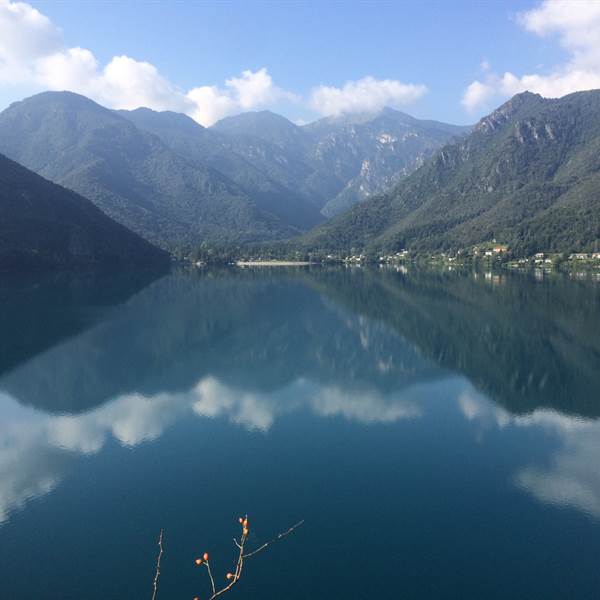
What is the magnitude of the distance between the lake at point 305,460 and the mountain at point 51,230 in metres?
57.3

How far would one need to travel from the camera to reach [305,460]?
811 inches

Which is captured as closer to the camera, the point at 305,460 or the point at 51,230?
the point at 305,460

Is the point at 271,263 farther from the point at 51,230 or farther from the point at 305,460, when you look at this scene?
the point at 305,460

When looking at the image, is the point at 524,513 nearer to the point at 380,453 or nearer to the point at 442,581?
the point at 442,581

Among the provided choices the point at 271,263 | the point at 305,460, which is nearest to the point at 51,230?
the point at 271,263

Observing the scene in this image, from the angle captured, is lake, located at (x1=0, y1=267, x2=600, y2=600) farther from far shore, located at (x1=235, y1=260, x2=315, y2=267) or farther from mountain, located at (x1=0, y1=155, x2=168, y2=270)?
far shore, located at (x1=235, y1=260, x2=315, y2=267)

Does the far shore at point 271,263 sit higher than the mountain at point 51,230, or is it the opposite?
the mountain at point 51,230

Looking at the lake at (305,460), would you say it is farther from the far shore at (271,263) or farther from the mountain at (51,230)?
the far shore at (271,263)

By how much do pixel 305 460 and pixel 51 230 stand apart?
343 feet

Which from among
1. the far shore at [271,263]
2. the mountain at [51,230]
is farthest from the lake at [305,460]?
the far shore at [271,263]

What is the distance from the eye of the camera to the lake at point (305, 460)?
44.5ft

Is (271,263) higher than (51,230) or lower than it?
lower

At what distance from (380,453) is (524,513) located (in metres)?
6.30

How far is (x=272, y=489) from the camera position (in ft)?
59.1
